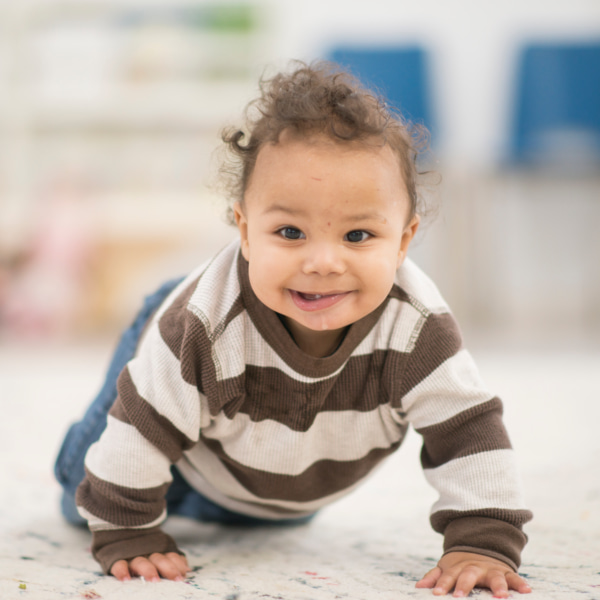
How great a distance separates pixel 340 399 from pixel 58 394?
106 centimetres

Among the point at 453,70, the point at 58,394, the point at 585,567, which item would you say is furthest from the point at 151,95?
the point at 585,567

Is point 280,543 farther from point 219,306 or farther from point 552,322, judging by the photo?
point 552,322

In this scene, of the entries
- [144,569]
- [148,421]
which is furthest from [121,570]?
[148,421]

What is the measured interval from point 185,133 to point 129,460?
2.22m

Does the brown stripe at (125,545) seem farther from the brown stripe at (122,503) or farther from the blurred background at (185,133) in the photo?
the blurred background at (185,133)

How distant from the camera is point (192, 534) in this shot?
2.76ft

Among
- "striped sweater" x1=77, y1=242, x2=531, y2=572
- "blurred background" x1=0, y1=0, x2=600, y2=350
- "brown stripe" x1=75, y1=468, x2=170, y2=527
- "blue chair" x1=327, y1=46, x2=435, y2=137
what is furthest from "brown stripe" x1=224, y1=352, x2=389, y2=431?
"blue chair" x1=327, y1=46, x2=435, y2=137

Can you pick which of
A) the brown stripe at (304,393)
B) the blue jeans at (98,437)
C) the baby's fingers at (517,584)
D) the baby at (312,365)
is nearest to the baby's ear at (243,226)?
the baby at (312,365)

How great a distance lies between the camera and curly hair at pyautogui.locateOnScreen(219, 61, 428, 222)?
63 cm

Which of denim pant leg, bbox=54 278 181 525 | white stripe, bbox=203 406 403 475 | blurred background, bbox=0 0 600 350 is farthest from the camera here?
blurred background, bbox=0 0 600 350

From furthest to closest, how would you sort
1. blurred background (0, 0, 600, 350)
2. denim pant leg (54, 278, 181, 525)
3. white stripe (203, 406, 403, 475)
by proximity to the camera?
blurred background (0, 0, 600, 350) < denim pant leg (54, 278, 181, 525) < white stripe (203, 406, 403, 475)

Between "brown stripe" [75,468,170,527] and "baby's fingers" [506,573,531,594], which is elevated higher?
"brown stripe" [75,468,170,527]

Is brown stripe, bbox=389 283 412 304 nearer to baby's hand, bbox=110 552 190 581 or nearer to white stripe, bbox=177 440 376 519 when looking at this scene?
white stripe, bbox=177 440 376 519

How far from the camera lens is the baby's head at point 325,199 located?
62cm
